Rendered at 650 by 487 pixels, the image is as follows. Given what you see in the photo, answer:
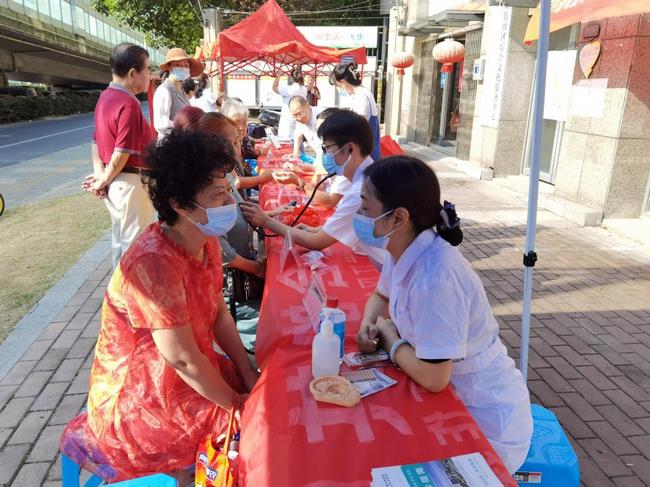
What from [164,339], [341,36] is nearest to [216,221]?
[164,339]

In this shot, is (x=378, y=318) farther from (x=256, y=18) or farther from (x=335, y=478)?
(x=256, y=18)

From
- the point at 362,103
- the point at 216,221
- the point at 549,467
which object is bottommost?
the point at 549,467

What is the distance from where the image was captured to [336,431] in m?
1.25

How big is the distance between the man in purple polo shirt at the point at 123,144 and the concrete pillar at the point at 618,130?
5.36 meters

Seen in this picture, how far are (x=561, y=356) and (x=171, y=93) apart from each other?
4.46m

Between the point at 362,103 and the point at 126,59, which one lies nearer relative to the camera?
the point at 126,59

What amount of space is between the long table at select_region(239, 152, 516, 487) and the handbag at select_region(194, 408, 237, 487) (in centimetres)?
14

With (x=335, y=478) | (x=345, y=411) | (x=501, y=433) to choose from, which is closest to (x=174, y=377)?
(x=345, y=411)

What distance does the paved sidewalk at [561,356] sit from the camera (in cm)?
241

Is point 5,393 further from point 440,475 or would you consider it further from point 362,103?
point 362,103

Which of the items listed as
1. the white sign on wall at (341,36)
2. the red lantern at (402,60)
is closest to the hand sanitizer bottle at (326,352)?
the red lantern at (402,60)

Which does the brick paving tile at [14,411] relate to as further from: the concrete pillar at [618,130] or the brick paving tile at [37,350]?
the concrete pillar at [618,130]

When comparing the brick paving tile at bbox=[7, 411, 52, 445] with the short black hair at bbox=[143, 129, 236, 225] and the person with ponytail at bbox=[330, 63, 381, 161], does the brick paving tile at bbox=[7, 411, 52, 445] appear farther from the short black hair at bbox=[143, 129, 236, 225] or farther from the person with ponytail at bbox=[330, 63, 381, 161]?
the person with ponytail at bbox=[330, 63, 381, 161]

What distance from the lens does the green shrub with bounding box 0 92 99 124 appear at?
21.8m
